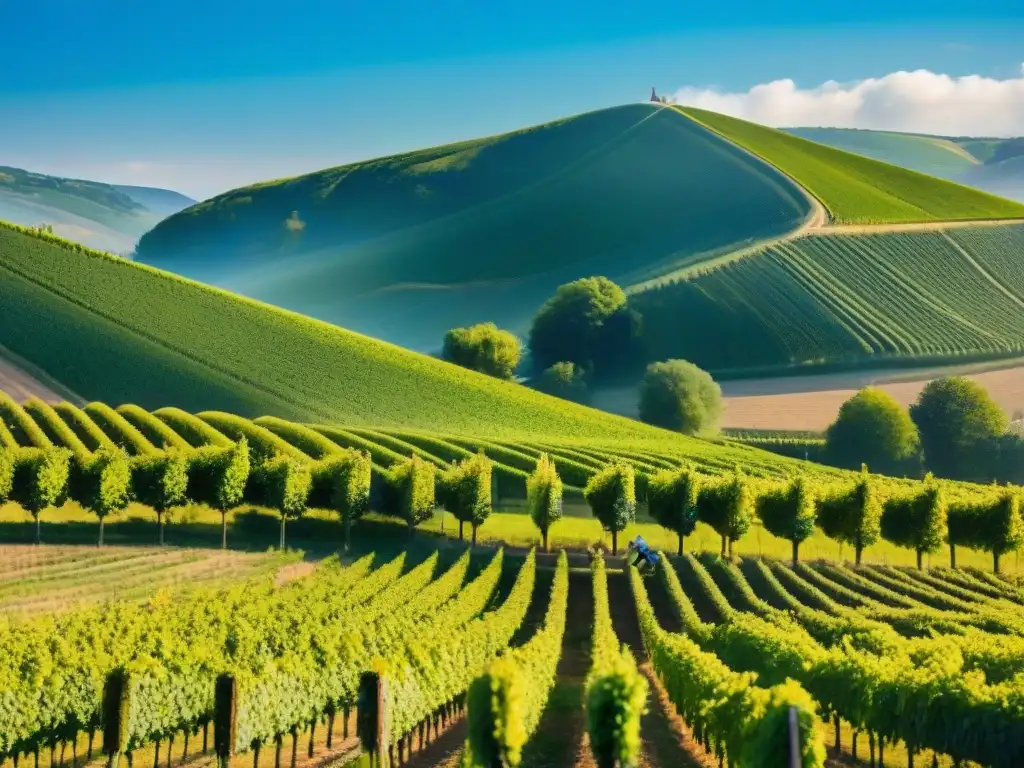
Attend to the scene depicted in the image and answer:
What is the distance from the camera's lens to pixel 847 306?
5994 inches

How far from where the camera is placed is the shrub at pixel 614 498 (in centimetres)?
6619

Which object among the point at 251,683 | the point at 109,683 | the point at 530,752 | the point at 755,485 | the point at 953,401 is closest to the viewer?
the point at 109,683

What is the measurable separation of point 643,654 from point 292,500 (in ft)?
85.3

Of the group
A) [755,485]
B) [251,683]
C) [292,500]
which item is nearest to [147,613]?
[251,683]

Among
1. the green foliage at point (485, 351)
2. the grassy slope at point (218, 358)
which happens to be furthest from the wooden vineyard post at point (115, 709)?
the green foliage at point (485, 351)

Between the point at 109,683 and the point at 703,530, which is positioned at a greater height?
the point at 109,683

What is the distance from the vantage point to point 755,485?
6888 centimetres

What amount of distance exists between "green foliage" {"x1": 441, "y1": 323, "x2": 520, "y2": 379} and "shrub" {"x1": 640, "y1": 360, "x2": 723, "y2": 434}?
2374 cm

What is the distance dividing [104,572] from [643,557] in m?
25.2

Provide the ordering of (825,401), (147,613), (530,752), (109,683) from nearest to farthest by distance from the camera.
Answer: (109,683), (530,752), (147,613), (825,401)

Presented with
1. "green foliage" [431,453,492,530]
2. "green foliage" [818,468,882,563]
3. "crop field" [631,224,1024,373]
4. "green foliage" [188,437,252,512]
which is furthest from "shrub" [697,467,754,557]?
"crop field" [631,224,1024,373]

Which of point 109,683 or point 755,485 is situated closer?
point 109,683

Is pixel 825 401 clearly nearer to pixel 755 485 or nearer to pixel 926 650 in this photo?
pixel 755 485

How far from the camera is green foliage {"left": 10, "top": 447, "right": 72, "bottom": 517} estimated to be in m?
57.0
